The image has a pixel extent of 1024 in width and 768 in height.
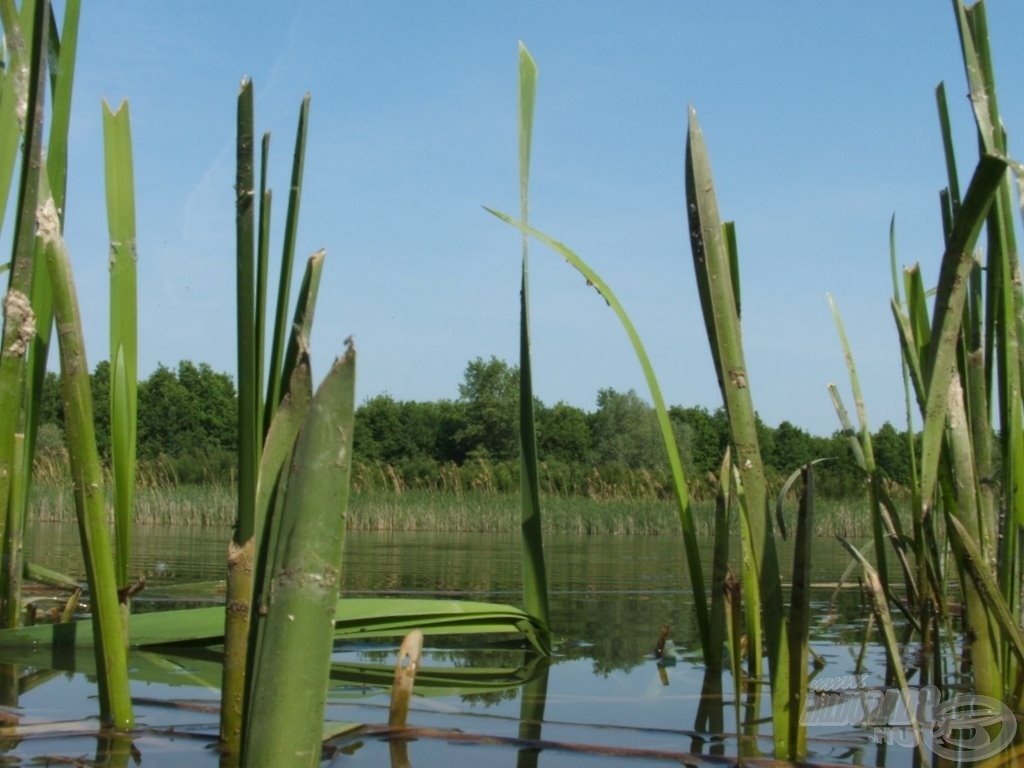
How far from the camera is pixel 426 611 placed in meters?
1.50

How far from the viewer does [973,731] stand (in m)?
1.03

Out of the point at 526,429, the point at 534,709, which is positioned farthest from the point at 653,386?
the point at 534,709

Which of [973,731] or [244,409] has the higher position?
[244,409]

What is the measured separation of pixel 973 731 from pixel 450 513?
1055cm

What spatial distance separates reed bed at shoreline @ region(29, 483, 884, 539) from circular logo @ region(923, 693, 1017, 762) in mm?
9512

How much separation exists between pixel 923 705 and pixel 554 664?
0.52 meters

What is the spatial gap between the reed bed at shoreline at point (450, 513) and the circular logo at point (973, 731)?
374 inches

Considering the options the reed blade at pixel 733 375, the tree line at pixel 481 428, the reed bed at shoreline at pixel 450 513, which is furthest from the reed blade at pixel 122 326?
the tree line at pixel 481 428

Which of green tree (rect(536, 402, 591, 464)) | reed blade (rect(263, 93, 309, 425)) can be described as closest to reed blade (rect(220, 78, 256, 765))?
reed blade (rect(263, 93, 309, 425))

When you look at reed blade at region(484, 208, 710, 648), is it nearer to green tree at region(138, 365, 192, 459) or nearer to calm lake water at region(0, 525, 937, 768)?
calm lake water at region(0, 525, 937, 768)

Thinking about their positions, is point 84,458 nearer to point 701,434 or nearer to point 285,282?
point 285,282

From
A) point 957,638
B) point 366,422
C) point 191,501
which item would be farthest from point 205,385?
point 957,638

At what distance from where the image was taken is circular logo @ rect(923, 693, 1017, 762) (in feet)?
3.22

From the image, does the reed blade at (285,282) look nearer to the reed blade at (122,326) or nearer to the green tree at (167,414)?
the reed blade at (122,326)
